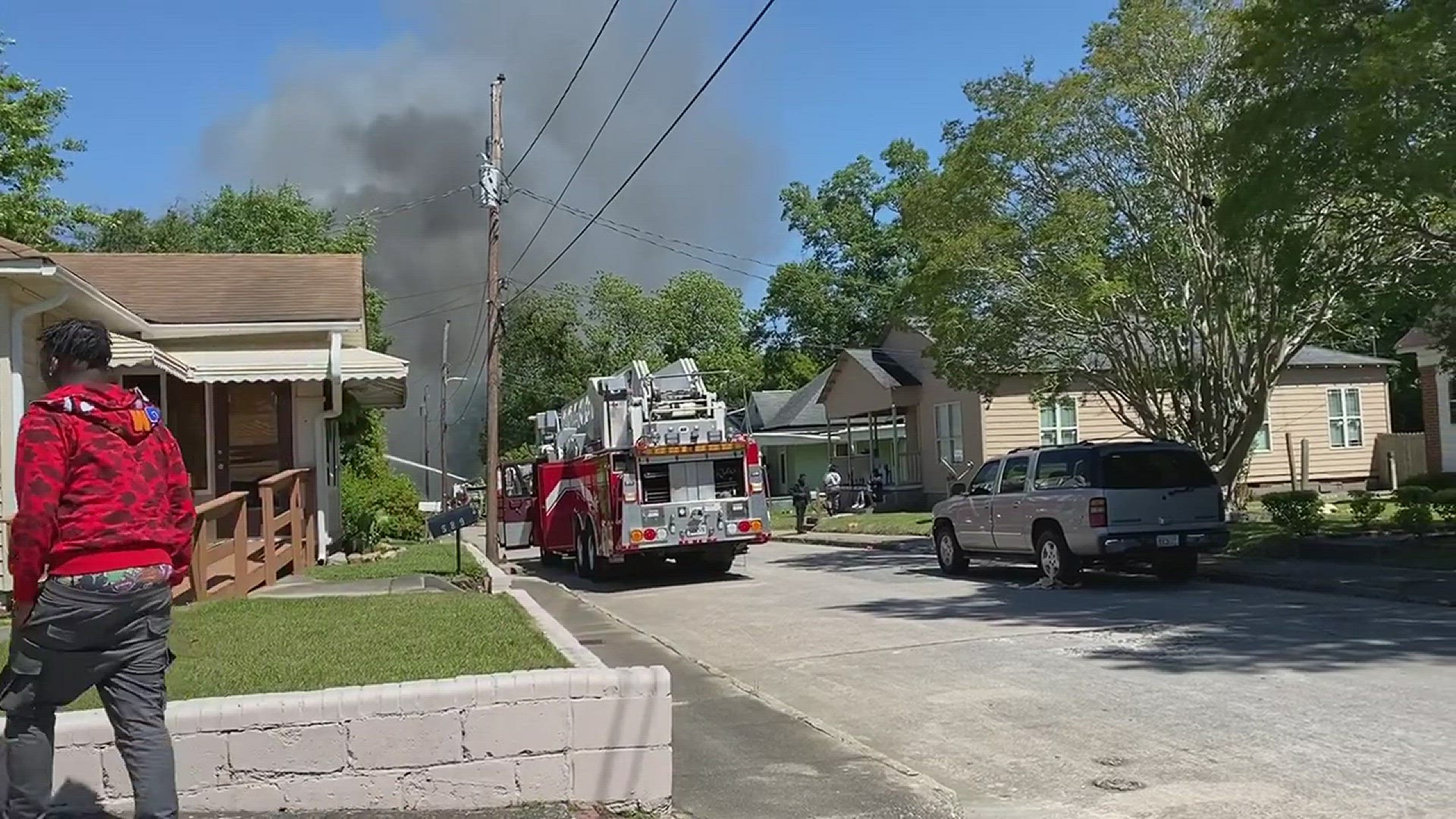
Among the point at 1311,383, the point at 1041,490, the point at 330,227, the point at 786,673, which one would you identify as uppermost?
the point at 330,227

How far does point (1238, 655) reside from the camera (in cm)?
1075

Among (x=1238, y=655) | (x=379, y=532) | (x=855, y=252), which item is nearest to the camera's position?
(x=1238, y=655)

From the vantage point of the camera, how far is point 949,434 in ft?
120

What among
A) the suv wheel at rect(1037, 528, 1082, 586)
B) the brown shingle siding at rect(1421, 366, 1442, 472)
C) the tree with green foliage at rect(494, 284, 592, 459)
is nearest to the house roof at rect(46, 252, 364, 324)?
the suv wheel at rect(1037, 528, 1082, 586)

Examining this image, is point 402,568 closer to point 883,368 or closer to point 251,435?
point 251,435

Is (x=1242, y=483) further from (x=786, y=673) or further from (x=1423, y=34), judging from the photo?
(x=786, y=673)

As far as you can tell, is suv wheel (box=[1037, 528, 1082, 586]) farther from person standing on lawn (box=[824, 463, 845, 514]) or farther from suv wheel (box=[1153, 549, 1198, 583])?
person standing on lawn (box=[824, 463, 845, 514])

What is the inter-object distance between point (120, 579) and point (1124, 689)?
7026 mm

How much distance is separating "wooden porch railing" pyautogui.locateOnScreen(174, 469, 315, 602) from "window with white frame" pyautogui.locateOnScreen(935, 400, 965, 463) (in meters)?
21.0

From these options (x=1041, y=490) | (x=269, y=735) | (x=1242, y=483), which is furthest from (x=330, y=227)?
(x=269, y=735)

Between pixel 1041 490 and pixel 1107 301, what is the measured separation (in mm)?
A: 4577

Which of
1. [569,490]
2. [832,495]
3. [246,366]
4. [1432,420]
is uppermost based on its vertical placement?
[246,366]

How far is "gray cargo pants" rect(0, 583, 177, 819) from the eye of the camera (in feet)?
15.7

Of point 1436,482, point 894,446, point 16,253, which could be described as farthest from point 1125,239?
point 894,446
